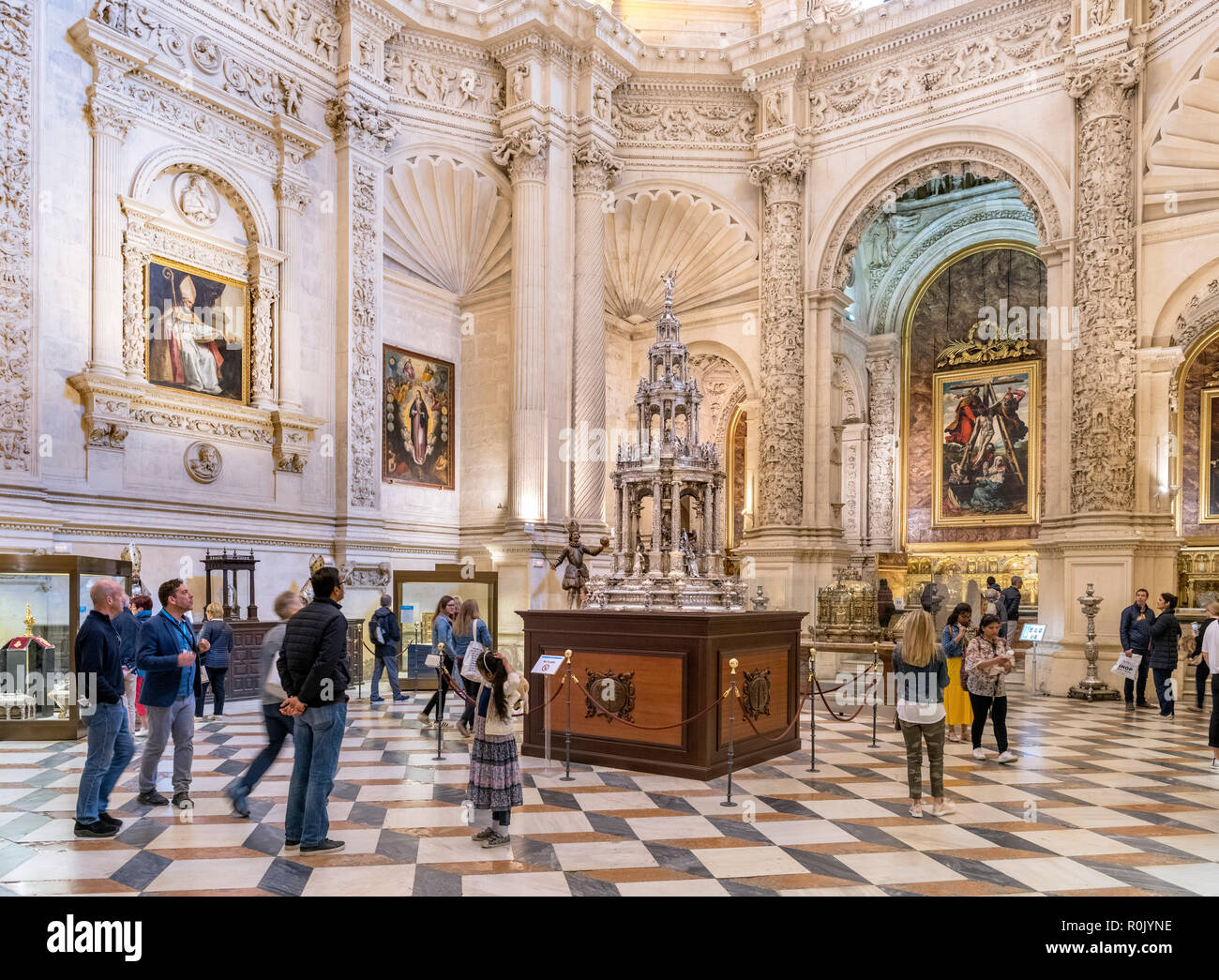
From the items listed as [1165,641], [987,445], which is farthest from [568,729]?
[987,445]

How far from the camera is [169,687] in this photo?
Result: 22.2 ft

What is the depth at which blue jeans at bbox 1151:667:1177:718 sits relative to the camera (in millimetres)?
12312

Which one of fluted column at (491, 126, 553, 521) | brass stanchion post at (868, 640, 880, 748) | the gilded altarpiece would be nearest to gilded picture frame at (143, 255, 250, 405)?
fluted column at (491, 126, 553, 521)

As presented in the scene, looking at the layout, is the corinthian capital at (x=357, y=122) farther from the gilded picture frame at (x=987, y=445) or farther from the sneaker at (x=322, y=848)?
the gilded picture frame at (x=987, y=445)

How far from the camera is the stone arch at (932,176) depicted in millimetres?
16078

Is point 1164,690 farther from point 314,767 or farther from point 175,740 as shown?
point 175,740

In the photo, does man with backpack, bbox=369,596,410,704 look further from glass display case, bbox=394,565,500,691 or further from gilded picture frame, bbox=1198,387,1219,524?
gilded picture frame, bbox=1198,387,1219,524

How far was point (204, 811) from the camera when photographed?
266 inches

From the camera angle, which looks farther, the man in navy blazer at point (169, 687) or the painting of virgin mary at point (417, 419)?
the painting of virgin mary at point (417, 419)

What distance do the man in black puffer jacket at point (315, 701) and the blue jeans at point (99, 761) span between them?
1367 mm

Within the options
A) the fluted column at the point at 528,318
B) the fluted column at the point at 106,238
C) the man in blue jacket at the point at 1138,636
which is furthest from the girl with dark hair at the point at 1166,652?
the fluted column at the point at 106,238

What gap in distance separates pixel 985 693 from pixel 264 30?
14093mm

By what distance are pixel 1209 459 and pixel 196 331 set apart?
66.2 feet

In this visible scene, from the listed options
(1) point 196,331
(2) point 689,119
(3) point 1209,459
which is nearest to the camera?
(1) point 196,331
